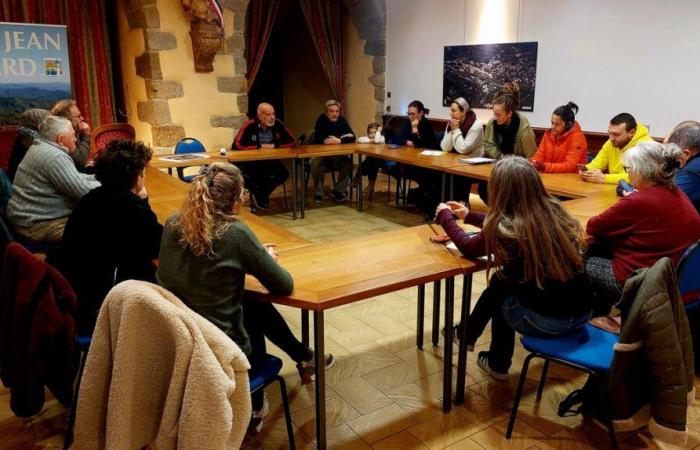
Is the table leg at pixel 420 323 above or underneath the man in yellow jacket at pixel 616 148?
underneath

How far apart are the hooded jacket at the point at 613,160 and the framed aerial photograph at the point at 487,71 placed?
2.04 meters

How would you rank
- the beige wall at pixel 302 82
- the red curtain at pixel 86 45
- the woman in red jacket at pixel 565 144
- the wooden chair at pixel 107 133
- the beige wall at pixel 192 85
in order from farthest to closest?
the beige wall at pixel 302 82, the beige wall at pixel 192 85, the red curtain at pixel 86 45, the wooden chair at pixel 107 133, the woman in red jacket at pixel 565 144

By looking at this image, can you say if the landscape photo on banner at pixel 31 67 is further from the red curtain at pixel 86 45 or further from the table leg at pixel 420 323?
the table leg at pixel 420 323

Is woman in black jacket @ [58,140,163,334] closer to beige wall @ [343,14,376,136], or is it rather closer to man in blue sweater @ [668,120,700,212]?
man in blue sweater @ [668,120,700,212]

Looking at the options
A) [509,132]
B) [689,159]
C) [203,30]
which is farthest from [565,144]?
[203,30]

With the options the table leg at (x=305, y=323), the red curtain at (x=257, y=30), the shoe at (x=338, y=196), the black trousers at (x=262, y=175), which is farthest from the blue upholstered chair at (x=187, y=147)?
the table leg at (x=305, y=323)

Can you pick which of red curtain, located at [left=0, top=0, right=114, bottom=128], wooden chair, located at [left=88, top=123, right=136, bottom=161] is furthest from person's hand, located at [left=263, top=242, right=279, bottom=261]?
red curtain, located at [left=0, top=0, right=114, bottom=128]

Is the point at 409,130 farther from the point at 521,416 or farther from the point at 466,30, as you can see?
the point at 521,416

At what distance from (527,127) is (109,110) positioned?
14.3 ft

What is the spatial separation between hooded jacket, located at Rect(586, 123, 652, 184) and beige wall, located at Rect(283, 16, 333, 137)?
4.78 meters

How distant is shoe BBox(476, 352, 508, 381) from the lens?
2549 millimetres

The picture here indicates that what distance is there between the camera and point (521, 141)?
457 centimetres

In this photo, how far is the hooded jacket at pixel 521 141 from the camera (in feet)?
Result: 15.0

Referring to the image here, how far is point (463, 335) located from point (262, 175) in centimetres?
380
